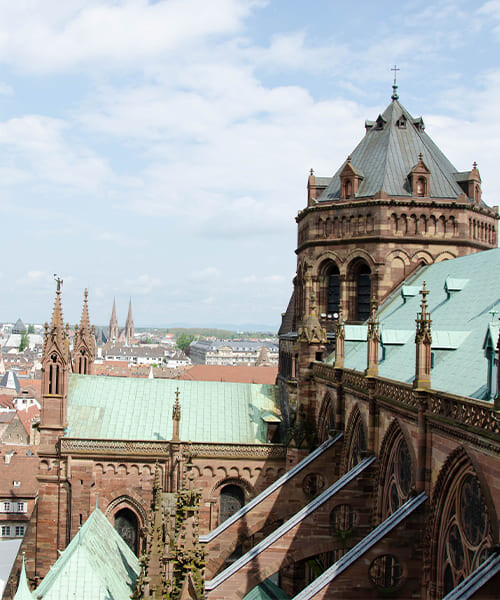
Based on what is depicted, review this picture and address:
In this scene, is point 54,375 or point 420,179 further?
point 54,375

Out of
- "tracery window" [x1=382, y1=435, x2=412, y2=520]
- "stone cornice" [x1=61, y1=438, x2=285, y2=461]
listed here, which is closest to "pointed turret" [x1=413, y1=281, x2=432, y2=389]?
"tracery window" [x1=382, y1=435, x2=412, y2=520]

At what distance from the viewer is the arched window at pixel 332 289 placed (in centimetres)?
3800

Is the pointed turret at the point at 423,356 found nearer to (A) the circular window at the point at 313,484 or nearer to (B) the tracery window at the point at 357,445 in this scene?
(B) the tracery window at the point at 357,445

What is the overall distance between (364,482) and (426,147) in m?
22.7

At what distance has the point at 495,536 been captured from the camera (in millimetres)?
13672

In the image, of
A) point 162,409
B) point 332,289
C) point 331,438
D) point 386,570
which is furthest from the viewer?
point 162,409

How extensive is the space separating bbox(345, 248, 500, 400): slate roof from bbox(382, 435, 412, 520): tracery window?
223 cm

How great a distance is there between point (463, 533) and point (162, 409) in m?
25.1

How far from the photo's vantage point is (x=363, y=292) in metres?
36.9

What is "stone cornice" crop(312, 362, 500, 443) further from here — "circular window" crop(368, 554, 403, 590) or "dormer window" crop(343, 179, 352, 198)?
"dormer window" crop(343, 179, 352, 198)

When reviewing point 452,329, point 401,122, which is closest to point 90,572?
point 452,329

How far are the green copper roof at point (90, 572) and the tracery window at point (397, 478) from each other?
10258mm

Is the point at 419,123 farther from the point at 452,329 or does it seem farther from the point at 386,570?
the point at 386,570

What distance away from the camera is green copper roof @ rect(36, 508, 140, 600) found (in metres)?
22.8
